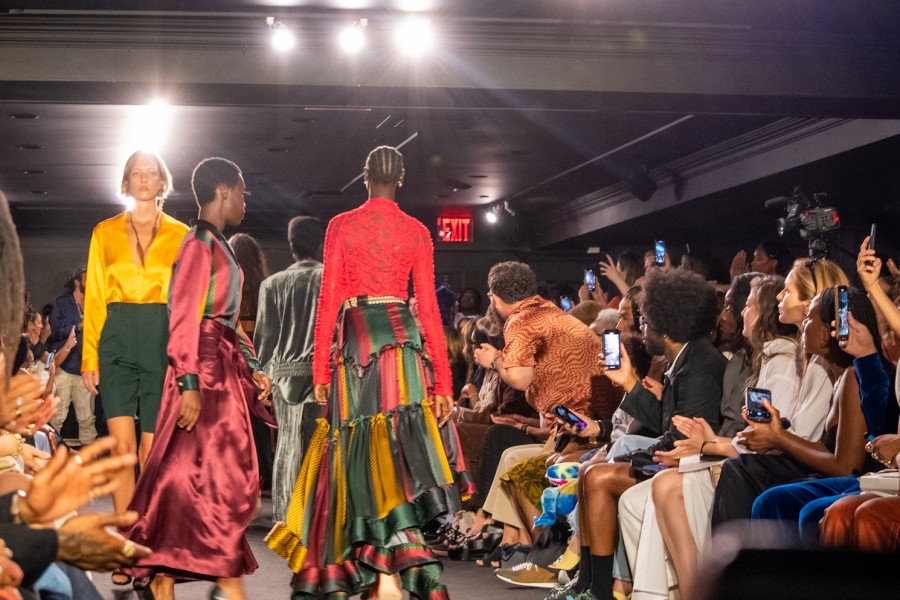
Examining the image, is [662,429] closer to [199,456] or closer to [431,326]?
[431,326]

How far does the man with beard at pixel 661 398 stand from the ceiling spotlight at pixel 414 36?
2.59m

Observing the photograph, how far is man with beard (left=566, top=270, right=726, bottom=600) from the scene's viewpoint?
3736mm

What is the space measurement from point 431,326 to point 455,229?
11.6 meters

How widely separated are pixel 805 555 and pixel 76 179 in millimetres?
12421

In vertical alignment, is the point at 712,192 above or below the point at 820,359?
above

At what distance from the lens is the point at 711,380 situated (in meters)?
3.78

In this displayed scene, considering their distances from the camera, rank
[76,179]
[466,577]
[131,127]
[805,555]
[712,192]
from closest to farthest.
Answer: [805,555] → [466,577] → [131,127] → [712,192] → [76,179]

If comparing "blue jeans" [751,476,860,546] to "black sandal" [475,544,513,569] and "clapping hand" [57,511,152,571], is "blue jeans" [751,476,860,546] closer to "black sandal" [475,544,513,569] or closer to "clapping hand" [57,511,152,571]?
"black sandal" [475,544,513,569]

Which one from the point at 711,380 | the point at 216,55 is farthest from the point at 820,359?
the point at 216,55

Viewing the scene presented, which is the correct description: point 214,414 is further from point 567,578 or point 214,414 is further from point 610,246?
point 610,246

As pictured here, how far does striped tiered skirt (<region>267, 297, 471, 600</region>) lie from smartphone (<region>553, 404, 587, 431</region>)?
2.72ft

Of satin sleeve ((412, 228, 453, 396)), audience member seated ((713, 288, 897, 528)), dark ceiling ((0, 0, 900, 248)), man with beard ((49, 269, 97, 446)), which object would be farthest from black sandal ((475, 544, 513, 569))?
man with beard ((49, 269, 97, 446))

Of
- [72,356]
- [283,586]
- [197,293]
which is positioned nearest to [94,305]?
[197,293]

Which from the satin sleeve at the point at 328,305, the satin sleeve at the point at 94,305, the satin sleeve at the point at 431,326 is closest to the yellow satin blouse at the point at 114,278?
the satin sleeve at the point at 94,305
